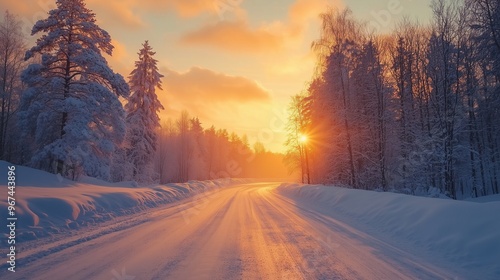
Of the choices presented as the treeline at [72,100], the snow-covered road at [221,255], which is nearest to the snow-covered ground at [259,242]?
the snow-covered road at [221,255]

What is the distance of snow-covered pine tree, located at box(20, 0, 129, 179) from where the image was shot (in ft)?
55.5

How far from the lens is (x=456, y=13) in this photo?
1894 cm

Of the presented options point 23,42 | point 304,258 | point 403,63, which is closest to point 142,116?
point 23,42

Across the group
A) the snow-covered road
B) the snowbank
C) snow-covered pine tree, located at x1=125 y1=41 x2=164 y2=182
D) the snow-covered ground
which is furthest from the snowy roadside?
snow-covered pine tree, located at x1=125 y1=41 x2=164 y2=182

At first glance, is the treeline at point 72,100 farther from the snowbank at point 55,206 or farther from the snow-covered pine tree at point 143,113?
the snow-covered pine tree at point 143,113

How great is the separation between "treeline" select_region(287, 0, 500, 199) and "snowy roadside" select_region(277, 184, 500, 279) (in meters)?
10.7

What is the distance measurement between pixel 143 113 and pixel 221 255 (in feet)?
100

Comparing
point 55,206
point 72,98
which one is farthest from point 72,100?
point 55,206

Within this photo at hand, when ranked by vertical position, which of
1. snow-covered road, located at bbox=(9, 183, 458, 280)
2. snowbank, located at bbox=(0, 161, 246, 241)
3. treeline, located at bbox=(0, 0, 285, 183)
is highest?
treeline, located at bbox=(0, 0, 285, 183)

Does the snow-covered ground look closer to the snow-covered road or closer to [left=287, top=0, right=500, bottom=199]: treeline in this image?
the snow-covered road

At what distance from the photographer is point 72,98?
1716 centimetres

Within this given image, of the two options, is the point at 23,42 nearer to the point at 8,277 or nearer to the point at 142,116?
the point at 142,116

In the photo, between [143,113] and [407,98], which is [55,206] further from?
[407,98]

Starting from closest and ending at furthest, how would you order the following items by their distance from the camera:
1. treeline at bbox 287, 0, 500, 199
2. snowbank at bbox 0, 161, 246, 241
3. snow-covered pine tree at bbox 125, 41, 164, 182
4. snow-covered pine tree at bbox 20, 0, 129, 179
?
Answer: 1. snowbank at bbox 0, 161, 246, 241
2. snow-covered pine tree at bbox 20, 0, 129, 179
3. treeline at bbox 287, 0, 500, 199
4. snow-covered pine tree at bbox 125, 41, 164, 182
